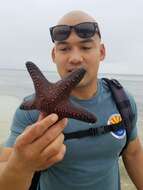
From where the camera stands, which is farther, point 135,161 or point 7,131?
point 7,131

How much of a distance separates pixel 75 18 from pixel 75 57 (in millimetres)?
450

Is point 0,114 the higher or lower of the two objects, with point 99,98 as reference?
lower

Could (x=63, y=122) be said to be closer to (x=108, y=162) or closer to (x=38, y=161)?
(x=38, y=161)

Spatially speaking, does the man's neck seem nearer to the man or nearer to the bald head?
the man

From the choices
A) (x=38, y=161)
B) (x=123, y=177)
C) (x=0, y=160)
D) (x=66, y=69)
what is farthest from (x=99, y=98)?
(x=123, y=177)

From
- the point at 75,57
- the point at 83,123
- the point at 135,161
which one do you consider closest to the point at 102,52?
the point at 75,57

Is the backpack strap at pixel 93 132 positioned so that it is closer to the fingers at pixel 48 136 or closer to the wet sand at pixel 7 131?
the fingers at pixel 48 136

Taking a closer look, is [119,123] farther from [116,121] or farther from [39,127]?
[39,127]

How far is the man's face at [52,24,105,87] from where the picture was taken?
3.76 metres

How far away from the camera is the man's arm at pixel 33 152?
102 inches

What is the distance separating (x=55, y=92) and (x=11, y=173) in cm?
65

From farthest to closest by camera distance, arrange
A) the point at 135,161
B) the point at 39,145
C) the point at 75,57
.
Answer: the point at 135,161
the point at 75,57
the point at 39,145

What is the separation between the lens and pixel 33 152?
8.86 ft

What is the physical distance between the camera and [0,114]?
101 ft
